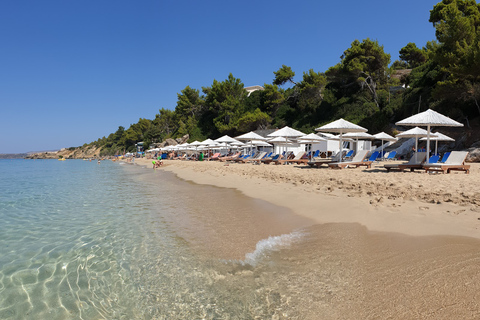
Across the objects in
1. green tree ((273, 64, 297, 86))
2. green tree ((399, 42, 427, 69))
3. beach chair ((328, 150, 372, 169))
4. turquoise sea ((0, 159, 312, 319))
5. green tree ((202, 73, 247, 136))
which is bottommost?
turquoise sea ((0, 159, 312, 319))

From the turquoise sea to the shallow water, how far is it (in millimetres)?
12

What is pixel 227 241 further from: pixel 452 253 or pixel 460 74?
pixel 460 74

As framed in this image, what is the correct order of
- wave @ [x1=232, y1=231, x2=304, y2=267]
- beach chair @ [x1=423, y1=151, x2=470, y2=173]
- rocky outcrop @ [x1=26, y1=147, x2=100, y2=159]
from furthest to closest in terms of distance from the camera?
rocky outcrop @ [x1=26, y1=147, x2=100, y2=159], beach chair @ [x1=423, y1=151, x2=470, y2=173], wave @ [x1=232, y1=231, x2=304, y2=267]

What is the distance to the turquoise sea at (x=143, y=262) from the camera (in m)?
2.14

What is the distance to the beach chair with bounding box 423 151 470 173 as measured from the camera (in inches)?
327

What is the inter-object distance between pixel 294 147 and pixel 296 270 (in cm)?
2383

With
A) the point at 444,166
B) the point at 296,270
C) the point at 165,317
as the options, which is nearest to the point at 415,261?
the point at 296,270

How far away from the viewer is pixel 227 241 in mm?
3455

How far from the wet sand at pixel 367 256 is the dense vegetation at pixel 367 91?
16.8 metres

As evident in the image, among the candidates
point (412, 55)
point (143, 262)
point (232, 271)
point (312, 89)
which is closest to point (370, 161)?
point (232, 271)

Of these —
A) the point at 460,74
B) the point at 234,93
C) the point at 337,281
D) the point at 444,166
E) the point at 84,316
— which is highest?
the point at 234,93

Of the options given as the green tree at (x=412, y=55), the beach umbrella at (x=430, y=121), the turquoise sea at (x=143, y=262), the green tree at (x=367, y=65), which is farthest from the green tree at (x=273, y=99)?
the turquoise sea at (x=143, y=262)

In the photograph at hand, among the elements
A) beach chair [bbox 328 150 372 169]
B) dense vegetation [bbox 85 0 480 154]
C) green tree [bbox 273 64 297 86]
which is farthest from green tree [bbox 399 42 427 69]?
beach chair [bbox 328 150 372 169]

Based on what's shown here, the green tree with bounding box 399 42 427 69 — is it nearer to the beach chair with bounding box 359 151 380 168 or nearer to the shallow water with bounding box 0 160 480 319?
the beach chair with bounding box 359 151 380 168
